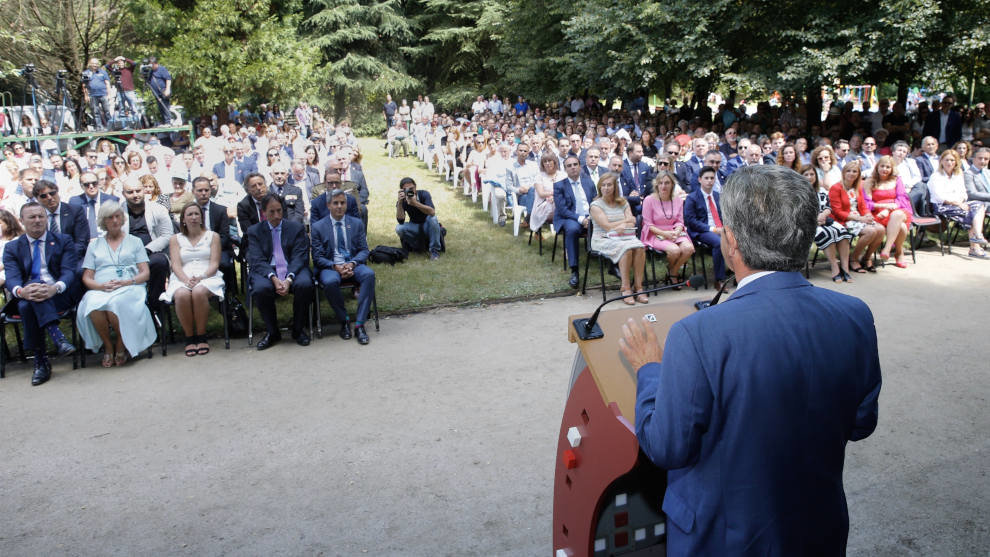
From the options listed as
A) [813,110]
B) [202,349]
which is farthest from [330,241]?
[813,110]

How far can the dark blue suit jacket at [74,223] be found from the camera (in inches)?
260

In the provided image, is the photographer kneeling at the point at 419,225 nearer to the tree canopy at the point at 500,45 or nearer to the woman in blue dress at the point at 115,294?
the woman in blue dress at the point at 115,294

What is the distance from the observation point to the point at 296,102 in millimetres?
24688

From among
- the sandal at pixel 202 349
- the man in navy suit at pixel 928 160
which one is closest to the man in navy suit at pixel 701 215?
the man in navy suit at pixel 928 160

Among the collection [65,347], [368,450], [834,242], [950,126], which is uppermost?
[950,126]

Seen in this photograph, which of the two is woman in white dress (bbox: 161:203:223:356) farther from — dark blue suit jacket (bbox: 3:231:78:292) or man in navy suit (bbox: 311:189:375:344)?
man in navy suit (bbox: 311:189:375:344)

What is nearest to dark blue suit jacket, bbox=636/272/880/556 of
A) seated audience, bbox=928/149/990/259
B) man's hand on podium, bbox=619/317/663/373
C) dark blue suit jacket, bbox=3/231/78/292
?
man's hand on podium, bbox=619/317/663/373

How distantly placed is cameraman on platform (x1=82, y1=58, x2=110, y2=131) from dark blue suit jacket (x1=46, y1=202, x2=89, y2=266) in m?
12.2

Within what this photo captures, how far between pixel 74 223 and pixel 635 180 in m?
6.67

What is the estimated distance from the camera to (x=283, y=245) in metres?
6.58

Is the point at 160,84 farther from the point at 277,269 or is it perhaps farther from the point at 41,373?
the point at 41,373

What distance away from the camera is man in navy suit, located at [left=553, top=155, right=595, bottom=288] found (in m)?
8.07

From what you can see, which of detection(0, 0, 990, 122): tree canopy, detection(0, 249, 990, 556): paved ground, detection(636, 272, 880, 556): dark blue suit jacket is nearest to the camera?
detection(636, 272, 880, 556): dark blue suit jacket

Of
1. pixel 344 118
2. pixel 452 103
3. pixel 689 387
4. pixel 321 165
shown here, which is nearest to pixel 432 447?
pixel 689 387
